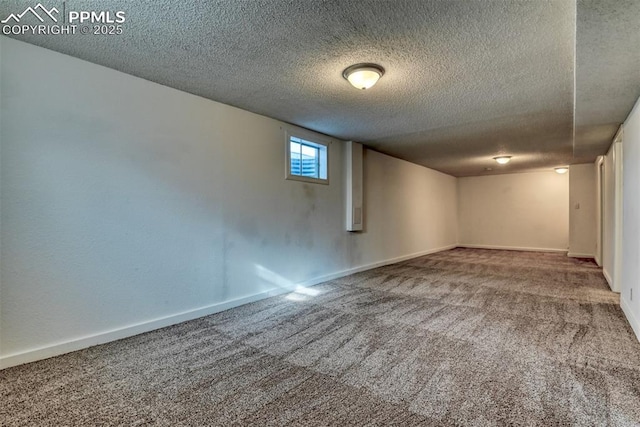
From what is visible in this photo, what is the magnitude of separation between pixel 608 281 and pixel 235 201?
5.54 meters

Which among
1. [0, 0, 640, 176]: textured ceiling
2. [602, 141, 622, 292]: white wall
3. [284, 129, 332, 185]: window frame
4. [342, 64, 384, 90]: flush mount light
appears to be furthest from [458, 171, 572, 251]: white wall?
[342, 64, 384, 90]: flush mount light

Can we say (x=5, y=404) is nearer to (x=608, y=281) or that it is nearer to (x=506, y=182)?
(x=608, y=281)

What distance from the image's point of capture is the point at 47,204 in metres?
2.31

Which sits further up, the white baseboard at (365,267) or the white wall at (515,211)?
the white wall at (515,211)

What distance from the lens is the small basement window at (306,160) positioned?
4.34 metres

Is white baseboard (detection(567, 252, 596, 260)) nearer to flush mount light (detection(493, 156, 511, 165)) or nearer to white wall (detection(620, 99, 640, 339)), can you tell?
flush mount light (detection(493, 156, 511, 165))

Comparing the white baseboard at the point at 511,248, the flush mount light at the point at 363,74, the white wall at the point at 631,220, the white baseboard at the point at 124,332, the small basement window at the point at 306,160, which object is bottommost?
the white baseboard at the point at 124,332

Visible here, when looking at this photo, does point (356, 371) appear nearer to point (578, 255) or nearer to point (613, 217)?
point (613, 217)

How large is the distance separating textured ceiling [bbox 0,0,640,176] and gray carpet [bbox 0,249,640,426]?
6.98 feet

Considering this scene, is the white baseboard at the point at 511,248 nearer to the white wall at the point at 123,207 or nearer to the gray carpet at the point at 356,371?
the gray carpet at the point at 356,371

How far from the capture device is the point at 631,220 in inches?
121

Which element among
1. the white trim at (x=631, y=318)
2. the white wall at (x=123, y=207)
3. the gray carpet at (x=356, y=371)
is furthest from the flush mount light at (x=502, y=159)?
the white wall at (x=123, y=207)

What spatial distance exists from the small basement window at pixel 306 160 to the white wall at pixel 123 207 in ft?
0.52

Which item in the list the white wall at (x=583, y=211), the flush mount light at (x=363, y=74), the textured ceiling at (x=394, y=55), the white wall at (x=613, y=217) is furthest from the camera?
the white wall at (x=583, y=211)
